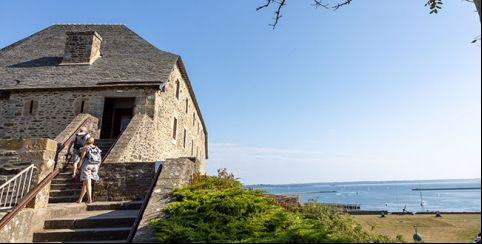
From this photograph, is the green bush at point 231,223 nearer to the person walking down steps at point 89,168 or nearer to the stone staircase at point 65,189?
the person walking down steps at point 89,168

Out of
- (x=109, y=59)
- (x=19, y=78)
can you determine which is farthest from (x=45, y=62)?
(x=109, y=59)

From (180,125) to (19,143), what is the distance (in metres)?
12.1

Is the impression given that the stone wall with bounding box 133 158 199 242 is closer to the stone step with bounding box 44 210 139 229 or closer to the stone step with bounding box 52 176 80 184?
the stone step with bounding box 44 210 139 229

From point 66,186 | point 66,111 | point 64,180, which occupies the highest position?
point 66,111

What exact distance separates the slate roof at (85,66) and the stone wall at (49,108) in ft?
1.25

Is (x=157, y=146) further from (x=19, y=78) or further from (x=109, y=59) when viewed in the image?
(x=19, y=78)

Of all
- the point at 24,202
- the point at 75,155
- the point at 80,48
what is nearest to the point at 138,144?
the point at 75,155

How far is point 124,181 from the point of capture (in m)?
7.98

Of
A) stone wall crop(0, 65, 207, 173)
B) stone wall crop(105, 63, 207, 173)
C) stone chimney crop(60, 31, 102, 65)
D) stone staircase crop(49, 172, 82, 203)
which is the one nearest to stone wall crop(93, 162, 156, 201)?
stone staircase crop(49, 172, 82, 203)

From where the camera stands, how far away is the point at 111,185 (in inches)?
313

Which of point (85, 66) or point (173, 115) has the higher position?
point (85, 66)

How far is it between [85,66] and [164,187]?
12.2 m

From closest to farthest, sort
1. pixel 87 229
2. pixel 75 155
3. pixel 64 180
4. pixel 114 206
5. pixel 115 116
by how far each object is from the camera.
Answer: pixel 87 229 < pixel 114 206 < pixel 64 180 < pixel 75 155 < pixel 115 116

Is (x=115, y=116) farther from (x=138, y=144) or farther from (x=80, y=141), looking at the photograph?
(x=80, y=141)
